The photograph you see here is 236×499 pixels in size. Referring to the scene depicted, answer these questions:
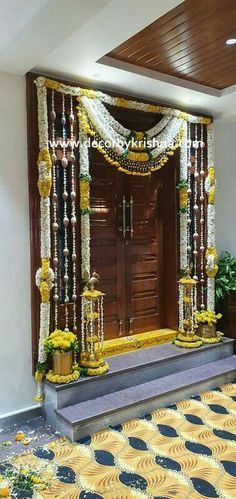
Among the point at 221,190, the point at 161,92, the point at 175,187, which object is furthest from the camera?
the point at 221,190

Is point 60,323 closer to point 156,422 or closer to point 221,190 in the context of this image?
point 156,422

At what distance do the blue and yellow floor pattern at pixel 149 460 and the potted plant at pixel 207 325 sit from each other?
3.26 ft

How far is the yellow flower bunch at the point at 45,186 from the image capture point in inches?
118

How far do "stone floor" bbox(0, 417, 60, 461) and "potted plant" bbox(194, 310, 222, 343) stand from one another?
1853 millimetres

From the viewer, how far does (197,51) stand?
2.91 metres

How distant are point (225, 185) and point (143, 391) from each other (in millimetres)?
2646

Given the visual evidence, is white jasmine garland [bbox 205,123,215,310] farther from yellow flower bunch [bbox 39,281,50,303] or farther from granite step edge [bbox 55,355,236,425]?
yellow flower bunch [bbox 39,281,50,303]

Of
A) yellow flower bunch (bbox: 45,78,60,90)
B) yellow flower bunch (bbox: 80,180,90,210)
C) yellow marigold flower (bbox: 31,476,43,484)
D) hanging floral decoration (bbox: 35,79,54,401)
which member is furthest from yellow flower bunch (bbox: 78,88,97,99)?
yellow marigold flower (bbox: 31,476,43,484)

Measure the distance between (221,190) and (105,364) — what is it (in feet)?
8.35

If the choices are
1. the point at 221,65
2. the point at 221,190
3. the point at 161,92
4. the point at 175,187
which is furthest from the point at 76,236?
the point at 221,190

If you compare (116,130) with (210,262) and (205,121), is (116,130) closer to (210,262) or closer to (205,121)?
(205,121)

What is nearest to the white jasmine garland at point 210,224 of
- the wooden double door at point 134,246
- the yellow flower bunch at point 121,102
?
the wooden double door at point 134,246

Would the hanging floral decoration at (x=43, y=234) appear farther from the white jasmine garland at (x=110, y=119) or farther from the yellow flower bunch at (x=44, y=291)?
the white jasmine garland at (x=110, y=119)

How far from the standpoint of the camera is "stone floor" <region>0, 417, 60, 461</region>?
262 centimetres
